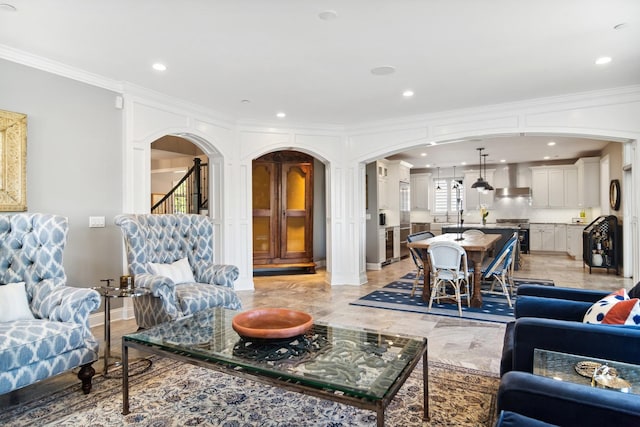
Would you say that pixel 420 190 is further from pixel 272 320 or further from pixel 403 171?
pixel 272 320

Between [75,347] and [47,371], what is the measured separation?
0.19 metres

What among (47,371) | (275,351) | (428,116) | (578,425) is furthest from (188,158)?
(578,425)

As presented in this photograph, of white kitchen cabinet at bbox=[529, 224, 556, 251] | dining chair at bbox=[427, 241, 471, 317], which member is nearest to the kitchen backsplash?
white kitchen cabinet at bbox=[529, 224, 556, 251]

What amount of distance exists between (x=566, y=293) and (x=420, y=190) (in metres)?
9.74

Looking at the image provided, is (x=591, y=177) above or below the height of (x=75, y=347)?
above

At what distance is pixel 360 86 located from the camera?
4.43 metres

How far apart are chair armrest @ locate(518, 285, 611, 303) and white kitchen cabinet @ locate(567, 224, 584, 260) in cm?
796

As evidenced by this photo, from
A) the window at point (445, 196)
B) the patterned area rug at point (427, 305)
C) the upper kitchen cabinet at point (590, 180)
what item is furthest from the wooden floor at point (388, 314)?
Result: the window at point (445, 196)

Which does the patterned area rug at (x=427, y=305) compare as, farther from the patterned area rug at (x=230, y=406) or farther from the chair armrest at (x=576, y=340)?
the chair armrest at (x=576, y=340)

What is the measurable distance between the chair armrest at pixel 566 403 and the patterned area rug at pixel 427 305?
124 inches

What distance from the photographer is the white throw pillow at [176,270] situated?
11.4ft

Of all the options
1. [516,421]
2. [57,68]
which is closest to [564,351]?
[516,421]

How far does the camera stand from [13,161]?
3396mm

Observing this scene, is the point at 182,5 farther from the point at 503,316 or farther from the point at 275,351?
the point at 503,316
